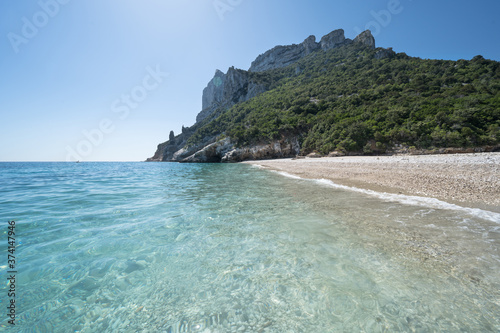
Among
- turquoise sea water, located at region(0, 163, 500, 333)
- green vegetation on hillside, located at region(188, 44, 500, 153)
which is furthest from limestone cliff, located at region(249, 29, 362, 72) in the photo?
turquoise sea water, located at region(0, 163, 500, 333)

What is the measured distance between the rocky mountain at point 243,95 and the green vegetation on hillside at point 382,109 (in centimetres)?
341

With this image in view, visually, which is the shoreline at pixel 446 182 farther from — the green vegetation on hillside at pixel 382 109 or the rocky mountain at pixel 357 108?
the green vegetation on hillside at pixel 382 109

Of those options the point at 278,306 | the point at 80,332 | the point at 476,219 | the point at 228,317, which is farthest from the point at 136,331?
the point at 476,219

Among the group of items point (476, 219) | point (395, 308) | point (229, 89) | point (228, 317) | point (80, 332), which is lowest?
point (476, 219)

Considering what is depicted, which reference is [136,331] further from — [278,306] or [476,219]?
[476,219]

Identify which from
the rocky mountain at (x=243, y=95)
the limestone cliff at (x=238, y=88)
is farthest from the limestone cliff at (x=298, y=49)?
the limestone cliff at (x=238, y=88)

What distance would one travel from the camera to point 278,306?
7.93 feet

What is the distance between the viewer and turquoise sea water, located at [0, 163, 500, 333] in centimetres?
220

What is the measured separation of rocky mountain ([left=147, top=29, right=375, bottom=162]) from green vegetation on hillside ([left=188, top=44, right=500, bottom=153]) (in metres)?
3.41

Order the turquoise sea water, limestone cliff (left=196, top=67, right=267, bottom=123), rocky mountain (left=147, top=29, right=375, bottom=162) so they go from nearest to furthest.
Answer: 1. the turquoise sea water
2. rocky mountain (left=147, top=29, right=375, bottom=162)
3. limestone cliff (left=196, top=67, right=267, bottom=123)

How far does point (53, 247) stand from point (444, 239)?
9052 millimetres

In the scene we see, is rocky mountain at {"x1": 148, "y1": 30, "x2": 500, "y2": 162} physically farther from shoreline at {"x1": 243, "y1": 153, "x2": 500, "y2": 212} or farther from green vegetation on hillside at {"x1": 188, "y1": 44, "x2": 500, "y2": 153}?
shoreline at {"x1": 243, "y1": 153, "x2": 500, "y2": 212}

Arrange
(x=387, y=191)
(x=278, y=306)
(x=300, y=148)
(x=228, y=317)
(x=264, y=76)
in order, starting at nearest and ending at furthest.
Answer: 1. (x=228, y=317)
2. (x=278, y=306)
3. (x=387, y=191)
4. (x=300, y=148)
5. (x=264, y=76)

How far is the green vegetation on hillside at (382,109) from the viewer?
68.6 ft
